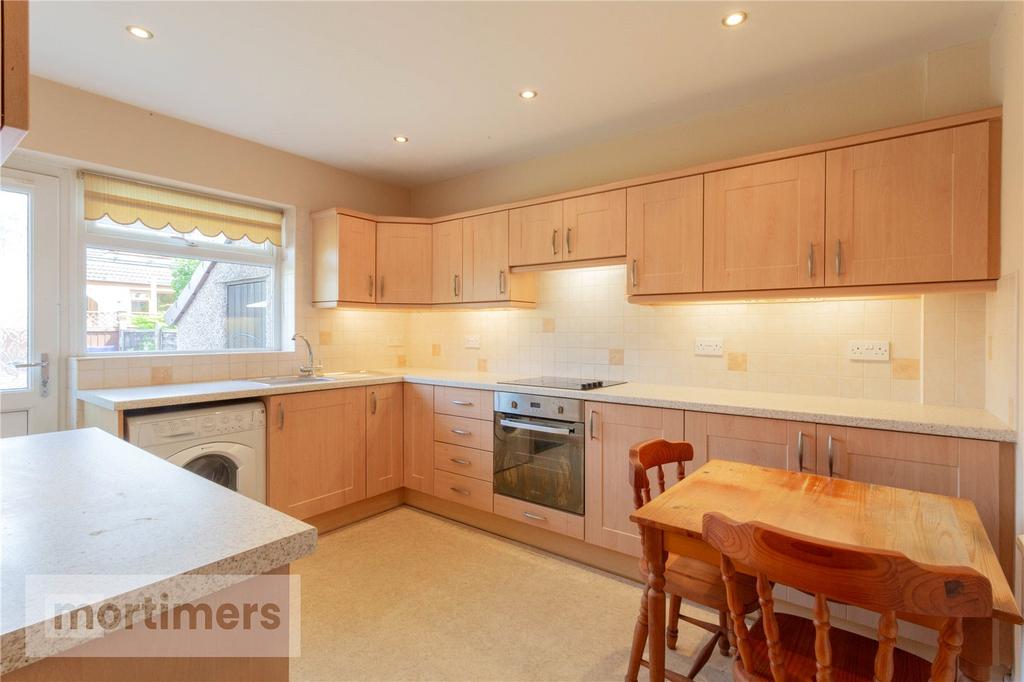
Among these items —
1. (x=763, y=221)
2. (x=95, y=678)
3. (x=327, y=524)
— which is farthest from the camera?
(x=327, y=524)

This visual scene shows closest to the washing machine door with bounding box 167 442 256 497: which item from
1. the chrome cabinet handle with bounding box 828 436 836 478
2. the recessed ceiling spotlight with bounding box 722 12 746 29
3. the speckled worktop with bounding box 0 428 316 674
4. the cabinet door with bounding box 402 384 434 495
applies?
the cabinet door with bounding box 402 384 434 495

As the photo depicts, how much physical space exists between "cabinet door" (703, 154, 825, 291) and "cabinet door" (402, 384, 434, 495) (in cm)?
194

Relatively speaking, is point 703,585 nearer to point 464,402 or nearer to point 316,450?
point 464,402

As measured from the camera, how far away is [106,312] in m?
2.87

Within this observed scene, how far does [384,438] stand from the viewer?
11.3ft

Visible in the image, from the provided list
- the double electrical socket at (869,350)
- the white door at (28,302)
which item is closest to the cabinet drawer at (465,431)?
the double electrical socket at (869,350)

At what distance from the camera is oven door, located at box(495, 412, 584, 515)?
2.72 metres

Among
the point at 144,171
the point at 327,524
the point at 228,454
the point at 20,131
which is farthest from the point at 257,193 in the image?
the point at 20,131

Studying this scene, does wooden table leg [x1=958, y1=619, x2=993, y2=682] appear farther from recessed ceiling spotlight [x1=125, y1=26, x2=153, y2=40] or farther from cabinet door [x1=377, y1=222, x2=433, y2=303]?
recessed ceiling spotlight [x1=125, y1=26, x2=153, y2=40]

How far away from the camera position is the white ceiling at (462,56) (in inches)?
77.6

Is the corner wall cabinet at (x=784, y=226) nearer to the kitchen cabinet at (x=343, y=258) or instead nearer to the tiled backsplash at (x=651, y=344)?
the kitchen cabinet at (x=343, y=258)

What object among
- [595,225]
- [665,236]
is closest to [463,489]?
[595,225]

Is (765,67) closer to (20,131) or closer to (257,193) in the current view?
(20,131)

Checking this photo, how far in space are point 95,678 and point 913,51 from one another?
10.9 feet
